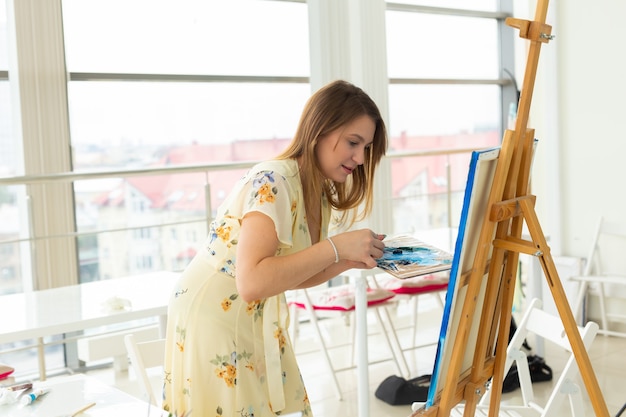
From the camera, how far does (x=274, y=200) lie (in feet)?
5.93

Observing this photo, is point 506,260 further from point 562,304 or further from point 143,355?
point 143,355

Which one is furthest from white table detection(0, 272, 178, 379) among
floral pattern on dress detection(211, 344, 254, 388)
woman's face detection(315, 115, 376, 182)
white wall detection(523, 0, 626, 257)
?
white wall detection(523, 0, 626, 257)

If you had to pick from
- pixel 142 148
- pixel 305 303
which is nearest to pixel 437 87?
pixel 142 148

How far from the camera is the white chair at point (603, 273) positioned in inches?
204

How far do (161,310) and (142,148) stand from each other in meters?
2.47

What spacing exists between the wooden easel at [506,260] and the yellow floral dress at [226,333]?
0.39 metres

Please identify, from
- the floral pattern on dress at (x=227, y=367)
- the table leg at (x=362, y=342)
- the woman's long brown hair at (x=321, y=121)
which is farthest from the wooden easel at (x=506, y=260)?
the table leg at (x=362, y=342)

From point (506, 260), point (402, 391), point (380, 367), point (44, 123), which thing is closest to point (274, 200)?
point (506, 260)

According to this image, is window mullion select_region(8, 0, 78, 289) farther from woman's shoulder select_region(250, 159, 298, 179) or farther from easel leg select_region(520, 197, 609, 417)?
easel leg select_region(520, 197, 609, 417)

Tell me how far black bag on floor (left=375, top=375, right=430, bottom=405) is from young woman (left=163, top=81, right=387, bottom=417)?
2.08 m

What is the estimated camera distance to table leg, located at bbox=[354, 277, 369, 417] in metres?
3.50

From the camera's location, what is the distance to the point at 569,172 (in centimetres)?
562

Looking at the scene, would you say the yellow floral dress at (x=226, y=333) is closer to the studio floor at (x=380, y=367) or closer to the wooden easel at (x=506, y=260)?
the wooden easel at (x=506, y=260)

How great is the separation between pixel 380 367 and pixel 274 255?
Result: 10.4 ft
